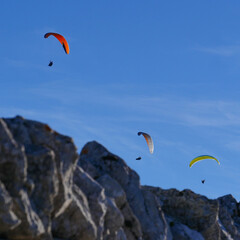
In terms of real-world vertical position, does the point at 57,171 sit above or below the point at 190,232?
below

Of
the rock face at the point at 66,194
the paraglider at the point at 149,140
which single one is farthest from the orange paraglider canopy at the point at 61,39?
the rock face at the point at 66,194

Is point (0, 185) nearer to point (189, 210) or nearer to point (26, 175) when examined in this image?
point (26, 175)

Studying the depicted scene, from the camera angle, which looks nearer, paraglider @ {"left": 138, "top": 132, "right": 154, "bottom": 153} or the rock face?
the rock face

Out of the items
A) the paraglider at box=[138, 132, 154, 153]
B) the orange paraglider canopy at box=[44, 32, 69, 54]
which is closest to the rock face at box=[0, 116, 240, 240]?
the paraglider at box=[138, 132, 154, 153]

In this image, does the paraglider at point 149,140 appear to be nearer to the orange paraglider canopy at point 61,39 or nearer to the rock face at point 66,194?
the orange paraglider canopy at point 61,39

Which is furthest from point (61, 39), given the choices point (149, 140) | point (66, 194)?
point (66, 194)

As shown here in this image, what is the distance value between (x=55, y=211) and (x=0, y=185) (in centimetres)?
515

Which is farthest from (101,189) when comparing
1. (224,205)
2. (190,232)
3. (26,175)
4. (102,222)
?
(224,205)

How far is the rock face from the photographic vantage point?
113 feet

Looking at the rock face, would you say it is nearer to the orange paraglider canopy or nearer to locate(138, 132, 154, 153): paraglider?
locate(138, 132, 154, 153): paraglider

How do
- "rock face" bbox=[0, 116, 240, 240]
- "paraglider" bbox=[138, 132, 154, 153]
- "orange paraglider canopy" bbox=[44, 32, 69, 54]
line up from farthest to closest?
"paraglider" bbox=[138, 132, 154, 153], "orange paraglider canopy" bbox=[44, 32, 69, 54], "rock face" bbox=[0, 116, 240, 240]

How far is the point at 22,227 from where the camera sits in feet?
115

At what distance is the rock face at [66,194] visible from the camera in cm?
3450

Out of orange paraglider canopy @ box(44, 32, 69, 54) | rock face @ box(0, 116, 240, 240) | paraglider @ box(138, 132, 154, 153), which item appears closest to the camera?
rock face @ box(0, 116, 240, 240)
